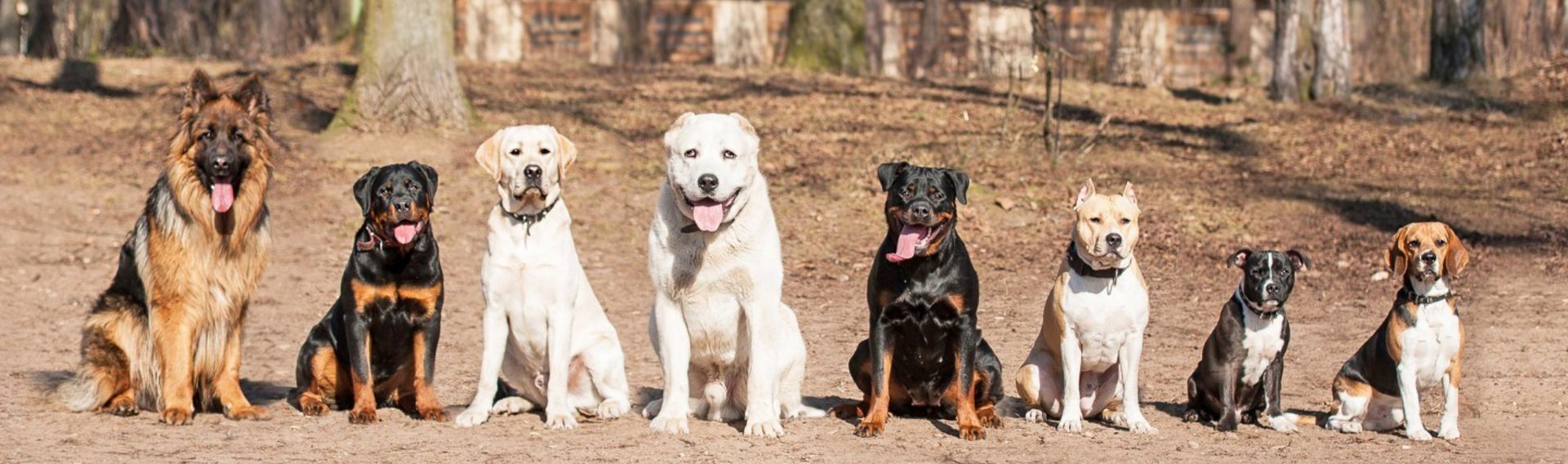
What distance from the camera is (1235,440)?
793cm

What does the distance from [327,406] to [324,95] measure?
11.2 m

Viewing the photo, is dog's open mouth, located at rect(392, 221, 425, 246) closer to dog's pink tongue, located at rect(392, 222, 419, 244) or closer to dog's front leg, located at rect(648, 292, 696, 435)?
dog's pink tongue, located at rect(392, 222, 419, 244)

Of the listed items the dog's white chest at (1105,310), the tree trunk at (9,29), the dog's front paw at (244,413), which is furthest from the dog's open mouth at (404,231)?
the tree trunk at (9,29)

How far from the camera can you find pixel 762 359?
793cm

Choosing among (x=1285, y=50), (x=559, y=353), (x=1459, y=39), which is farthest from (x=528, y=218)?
(x=1459, y=39)

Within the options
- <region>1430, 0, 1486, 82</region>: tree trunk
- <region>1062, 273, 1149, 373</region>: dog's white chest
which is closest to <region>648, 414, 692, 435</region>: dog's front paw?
<region>1062, 273, 1149, 373</region>: dog's white chest

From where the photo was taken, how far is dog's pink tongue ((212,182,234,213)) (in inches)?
313

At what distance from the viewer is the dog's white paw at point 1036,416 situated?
8.37 meters

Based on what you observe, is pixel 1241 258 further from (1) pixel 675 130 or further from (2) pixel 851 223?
(2) pixel 851 223

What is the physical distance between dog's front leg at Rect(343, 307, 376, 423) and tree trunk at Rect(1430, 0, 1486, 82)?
17013mm

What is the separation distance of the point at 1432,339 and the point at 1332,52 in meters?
12.9

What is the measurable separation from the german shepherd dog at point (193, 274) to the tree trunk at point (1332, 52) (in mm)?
14459

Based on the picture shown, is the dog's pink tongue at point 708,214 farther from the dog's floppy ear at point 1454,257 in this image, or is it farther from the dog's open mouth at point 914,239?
the dog's floppy ear at point 1454,257

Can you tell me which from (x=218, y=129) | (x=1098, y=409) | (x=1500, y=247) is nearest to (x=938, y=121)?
(x=1500, y=247)
